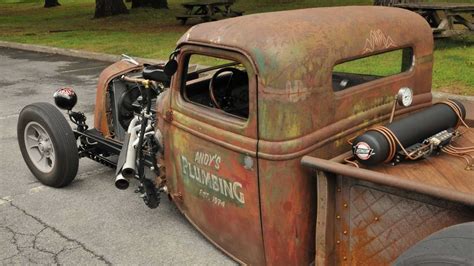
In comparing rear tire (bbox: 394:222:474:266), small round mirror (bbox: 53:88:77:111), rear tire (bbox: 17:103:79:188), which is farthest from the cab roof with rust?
small round mirror (bbox: 53:88:77:111)

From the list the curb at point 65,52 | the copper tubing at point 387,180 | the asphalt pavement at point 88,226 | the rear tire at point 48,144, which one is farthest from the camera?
the curb at point 65,52

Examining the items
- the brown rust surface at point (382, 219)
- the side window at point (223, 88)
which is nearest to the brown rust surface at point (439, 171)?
the brown rust surface at point (382, 219)

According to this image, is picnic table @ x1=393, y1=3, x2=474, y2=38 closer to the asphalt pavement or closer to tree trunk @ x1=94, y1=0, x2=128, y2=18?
the asphalt pavement

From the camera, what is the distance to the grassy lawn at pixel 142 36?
753 cm

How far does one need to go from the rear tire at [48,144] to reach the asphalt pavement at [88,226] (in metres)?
0.16

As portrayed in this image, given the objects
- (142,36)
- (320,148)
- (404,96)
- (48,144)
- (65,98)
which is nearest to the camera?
(320,148)

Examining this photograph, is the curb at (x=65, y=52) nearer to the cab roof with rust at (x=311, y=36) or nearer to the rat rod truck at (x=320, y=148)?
the rat rod truck at (x=320, y=148)

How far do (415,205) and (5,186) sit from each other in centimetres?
386

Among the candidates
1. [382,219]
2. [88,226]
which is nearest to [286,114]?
[382,219]

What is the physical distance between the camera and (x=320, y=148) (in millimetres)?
2719

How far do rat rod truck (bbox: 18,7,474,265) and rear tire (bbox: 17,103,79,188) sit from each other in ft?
3.35

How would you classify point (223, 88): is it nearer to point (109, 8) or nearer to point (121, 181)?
point (121, 181)

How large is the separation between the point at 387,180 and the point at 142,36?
42.1ft

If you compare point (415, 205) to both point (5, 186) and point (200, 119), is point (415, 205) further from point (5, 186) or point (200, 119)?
point (5, 186)
